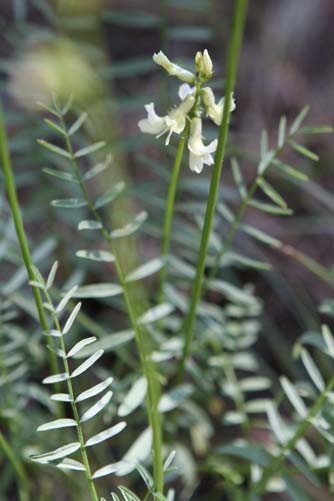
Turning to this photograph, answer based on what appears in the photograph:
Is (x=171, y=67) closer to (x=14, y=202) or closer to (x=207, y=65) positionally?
(x=207, y=65)

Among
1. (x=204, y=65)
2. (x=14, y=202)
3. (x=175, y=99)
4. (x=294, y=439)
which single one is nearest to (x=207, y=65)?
(x=204, y=65)

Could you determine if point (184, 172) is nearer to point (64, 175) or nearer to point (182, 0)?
point (182, 0)

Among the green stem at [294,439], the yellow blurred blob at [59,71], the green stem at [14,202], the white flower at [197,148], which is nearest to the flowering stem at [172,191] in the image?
the white flower at [197,148]

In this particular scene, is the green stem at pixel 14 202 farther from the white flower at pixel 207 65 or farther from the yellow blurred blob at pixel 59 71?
the yellow blurred blob at pixel 59 71

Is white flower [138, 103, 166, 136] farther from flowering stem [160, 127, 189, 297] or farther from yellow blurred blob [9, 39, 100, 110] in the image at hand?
yellow blurred blob [9, 39, 100, 110]

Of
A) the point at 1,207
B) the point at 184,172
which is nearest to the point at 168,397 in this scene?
the point at 1,207

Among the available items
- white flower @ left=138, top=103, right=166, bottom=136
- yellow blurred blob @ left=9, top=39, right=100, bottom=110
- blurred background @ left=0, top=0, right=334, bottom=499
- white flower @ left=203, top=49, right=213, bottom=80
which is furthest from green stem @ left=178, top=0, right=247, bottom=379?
yellow blurred blob @ left=9, top=39, right=100, bottom=110

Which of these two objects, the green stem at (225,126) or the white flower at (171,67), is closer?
the green stem at (225,126)
